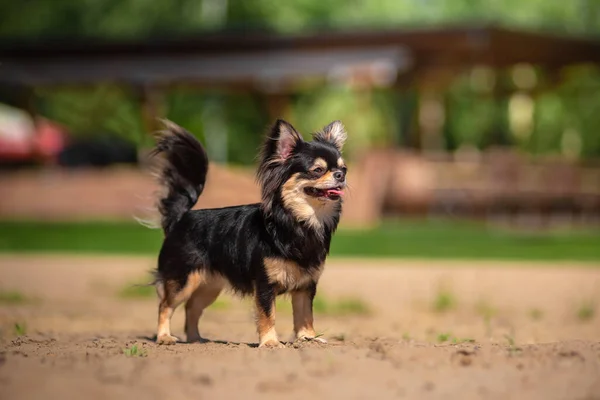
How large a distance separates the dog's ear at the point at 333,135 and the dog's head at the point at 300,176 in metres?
0.20

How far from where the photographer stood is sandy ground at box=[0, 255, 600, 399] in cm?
484

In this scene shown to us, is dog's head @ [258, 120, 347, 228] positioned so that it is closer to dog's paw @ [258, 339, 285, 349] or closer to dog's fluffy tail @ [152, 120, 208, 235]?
dog's paw @ [258, 339, 285, 349]

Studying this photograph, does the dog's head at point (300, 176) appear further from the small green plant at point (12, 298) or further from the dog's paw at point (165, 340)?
the small green plant at point (12, 298)

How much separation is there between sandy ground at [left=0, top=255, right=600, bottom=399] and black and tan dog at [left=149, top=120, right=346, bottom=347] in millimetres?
364

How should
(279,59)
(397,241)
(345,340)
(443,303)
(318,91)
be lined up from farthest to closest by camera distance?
(318,91), (279,59), (397,241), (443,303), (345,340)

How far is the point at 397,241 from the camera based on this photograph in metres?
20.2

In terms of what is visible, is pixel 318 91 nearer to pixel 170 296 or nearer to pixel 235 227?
pixel 170 296

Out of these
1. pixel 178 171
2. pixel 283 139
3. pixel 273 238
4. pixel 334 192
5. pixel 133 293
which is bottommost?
pixel 133 293

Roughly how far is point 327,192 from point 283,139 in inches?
16.6

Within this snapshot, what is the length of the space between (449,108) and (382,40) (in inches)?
649

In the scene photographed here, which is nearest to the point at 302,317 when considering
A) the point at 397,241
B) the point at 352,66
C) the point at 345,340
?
the point at 345,340

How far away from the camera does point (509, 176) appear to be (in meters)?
25.8

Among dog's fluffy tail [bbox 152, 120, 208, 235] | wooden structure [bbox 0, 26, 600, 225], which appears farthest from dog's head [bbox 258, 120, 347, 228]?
wooden structure [bbox 0, 26, 600, 225]

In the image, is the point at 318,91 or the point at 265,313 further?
the point at 318,91
